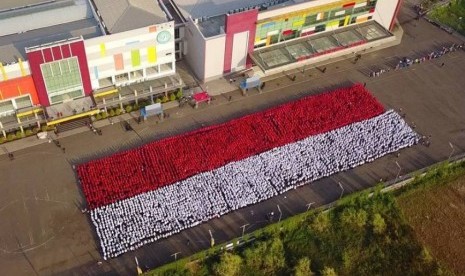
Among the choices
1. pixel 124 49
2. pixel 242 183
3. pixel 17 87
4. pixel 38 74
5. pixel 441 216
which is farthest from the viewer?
pixel 124 49

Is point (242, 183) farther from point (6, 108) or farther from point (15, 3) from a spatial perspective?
point (15, 3)

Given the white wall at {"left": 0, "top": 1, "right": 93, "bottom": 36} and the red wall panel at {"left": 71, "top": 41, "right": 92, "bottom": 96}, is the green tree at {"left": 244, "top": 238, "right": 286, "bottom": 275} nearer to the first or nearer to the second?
the red wall panel at {"left": 71, "top": 41, "right": 92, "bottom": 96}

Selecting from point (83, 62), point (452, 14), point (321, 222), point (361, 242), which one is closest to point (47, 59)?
point (83, 62)

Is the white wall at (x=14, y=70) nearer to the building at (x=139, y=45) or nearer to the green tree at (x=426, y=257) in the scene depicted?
the building at (x=139, y=45)

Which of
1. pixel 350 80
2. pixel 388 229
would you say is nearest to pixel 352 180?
pixel 388 229

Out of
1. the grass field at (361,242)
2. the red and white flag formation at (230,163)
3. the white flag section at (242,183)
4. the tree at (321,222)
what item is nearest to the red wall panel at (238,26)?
the red and white flag formation at (230,163)

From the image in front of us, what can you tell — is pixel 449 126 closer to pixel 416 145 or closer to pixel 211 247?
pixel 416 145
